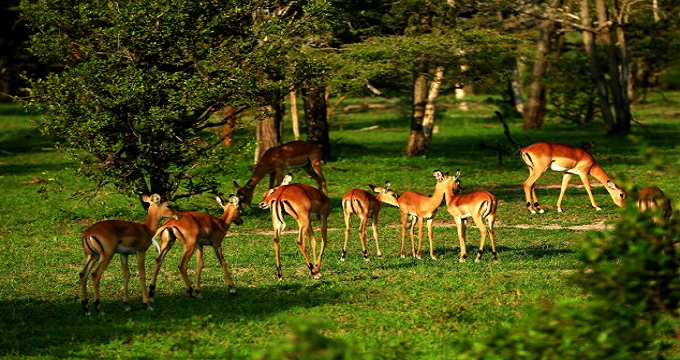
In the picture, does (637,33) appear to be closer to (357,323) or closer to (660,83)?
(660,83)

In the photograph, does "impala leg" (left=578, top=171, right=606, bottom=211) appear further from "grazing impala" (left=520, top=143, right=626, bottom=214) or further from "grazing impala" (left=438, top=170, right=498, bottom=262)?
"grazing impala" (left=438, top=170, right=498, bottom=262)

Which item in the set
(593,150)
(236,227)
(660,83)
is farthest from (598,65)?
(660,83)

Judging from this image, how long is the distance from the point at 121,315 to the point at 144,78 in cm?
722

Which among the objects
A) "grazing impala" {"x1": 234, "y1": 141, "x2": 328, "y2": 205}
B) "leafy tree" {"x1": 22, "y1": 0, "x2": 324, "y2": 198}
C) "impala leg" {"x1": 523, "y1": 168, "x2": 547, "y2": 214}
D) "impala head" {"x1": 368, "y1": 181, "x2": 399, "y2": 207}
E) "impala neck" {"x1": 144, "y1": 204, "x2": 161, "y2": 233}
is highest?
"leafy tree" {"x1": 22, "y1": 0, "x2": 324, "y2": 198}

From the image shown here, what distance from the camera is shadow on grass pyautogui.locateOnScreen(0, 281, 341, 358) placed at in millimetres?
9680

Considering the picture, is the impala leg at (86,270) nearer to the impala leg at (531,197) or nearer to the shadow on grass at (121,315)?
the shadow on grass at (121,315)

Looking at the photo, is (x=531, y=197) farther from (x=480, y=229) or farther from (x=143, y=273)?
(x=143, y=273)

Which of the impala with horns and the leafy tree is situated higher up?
the leafy tree

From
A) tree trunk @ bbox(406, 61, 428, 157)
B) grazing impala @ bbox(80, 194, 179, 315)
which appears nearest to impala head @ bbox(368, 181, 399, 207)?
grazing impala @ bbox(80, 194, 179, 315)

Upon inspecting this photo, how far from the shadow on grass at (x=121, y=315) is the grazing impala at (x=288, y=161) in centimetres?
915

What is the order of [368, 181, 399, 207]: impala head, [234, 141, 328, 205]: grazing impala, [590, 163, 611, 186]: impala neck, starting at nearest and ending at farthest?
[368, 181, 399, 207]: impala head
[590, 163, 611, 186]: impala neck
[234, 141, 328, 205]: grazing impala

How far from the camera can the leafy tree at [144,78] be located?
17.0 metres

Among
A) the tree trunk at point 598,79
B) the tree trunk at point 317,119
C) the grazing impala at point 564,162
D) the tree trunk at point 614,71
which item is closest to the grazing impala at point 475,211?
the grazing impala at point 564,162

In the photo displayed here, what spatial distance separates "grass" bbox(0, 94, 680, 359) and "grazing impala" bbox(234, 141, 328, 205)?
0.78 meters
